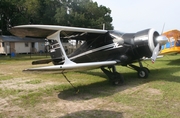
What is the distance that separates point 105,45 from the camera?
7.63m

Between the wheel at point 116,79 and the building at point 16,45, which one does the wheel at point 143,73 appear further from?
the building at point 16,45

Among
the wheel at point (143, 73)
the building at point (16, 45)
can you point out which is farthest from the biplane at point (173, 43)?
the building at point (16, 45)

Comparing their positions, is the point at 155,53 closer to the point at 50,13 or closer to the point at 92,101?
the point at 92,101

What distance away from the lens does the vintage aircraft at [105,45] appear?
21.6 feet

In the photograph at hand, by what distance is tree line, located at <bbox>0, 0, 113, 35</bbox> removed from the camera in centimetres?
3752

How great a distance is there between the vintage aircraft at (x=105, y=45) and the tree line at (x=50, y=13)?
2980cm

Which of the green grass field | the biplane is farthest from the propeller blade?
the biplane

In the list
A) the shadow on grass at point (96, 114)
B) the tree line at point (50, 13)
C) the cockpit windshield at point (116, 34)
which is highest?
the tree line at point (50, 13)

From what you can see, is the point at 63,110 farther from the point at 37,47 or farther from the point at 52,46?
the point at 37,47

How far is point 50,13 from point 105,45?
35193 mm

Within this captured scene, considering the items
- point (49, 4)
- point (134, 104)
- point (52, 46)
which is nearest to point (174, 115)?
point (134, 104)

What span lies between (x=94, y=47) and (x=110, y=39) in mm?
774

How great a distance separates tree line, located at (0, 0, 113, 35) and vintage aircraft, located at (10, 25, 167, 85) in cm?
2980

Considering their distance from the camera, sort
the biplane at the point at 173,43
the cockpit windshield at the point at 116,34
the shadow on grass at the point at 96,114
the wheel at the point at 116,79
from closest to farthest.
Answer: the shadow on grass at the point at 96,114, the wheel at the point at 116,79, the cockpit windshield at the point at 116,34, the biplane at the point at 173,43
